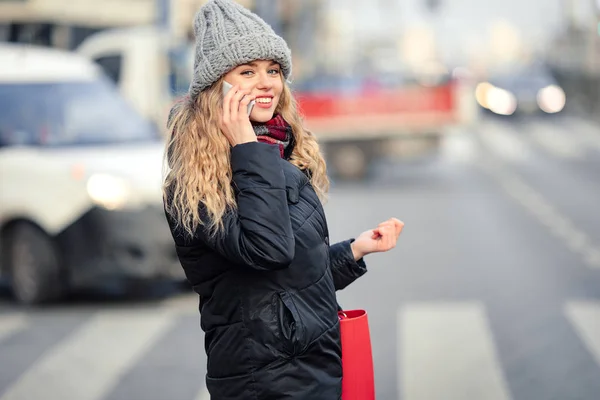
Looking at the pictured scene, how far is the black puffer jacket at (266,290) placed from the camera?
10.7ft

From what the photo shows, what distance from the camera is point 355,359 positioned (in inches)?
139

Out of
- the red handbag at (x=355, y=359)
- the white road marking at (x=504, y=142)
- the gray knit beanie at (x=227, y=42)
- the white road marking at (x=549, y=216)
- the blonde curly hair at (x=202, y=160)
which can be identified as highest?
the gray knit beanie at (x=227, y=42)

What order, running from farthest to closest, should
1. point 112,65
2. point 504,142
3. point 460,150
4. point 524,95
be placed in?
point 524,95
point 504,142
point 460,150
point 112,65

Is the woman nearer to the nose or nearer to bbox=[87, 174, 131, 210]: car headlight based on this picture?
the nose

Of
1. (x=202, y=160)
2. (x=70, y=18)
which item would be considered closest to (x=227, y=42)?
(x=202, y=160)

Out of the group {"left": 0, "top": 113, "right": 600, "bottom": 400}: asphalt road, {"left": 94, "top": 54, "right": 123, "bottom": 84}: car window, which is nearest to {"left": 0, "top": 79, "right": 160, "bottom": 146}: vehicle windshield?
{"left": 0, "top": 113, "right": 600, "bottom": 400}: asphalt road

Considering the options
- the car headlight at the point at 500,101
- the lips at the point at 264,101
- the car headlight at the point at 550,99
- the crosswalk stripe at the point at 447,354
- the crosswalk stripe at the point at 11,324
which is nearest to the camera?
the lips at the point at 264,101

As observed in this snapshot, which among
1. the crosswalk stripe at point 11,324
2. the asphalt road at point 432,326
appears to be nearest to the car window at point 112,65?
the asphalt road at point 432,326

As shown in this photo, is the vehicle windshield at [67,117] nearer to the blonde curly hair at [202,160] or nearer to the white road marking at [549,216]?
the white road marking at [549,216]

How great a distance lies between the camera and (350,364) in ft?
11.6

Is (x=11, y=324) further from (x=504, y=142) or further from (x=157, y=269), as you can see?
(x=504, y=142)

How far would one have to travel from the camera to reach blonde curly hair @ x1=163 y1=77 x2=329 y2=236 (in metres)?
3.31

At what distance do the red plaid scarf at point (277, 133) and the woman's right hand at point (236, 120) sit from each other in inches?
5.3

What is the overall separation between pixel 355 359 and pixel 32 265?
6.79 metres
